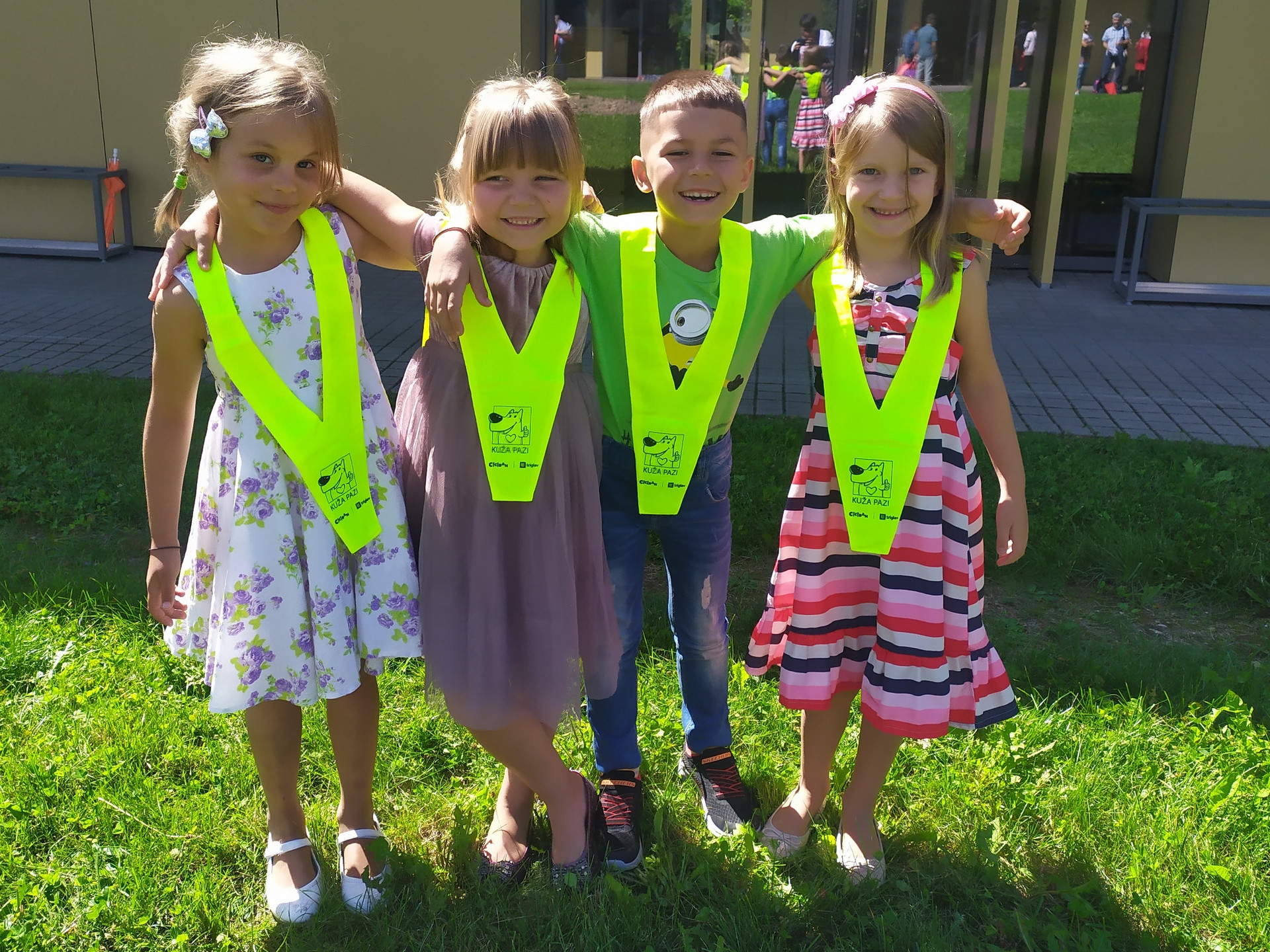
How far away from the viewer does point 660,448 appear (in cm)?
222

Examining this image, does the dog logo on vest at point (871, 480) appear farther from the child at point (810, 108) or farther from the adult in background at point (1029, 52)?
the adult in background at point (1029, 52)

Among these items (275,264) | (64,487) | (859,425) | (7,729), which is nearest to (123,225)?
(64,487)

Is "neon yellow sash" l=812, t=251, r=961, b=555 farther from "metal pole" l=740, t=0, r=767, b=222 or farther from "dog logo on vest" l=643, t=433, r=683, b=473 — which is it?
"metal pole" l=740, t=0, r=767, b=222

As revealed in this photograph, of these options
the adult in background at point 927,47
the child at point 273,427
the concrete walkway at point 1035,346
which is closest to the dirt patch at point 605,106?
the concrete walkway at point 1035,346

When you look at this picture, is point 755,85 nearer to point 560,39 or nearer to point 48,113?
point 560,39

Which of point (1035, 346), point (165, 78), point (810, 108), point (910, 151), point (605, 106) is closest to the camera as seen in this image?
point (910, 151)

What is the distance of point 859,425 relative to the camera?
2211mm

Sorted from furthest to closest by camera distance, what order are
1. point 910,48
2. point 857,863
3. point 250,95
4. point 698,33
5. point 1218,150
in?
→ point 910,48 → point 698,33 → point 1218,150 → point 857,863 → point 250,95

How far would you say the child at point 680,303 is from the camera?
2137mm

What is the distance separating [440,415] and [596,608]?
0.54 m

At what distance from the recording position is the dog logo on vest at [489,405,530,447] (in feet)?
6.82

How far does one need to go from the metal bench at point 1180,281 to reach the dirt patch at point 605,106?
432 cm

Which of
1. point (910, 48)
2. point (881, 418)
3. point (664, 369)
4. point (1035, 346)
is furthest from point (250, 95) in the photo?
point (910, 48)

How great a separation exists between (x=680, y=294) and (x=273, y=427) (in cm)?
87
